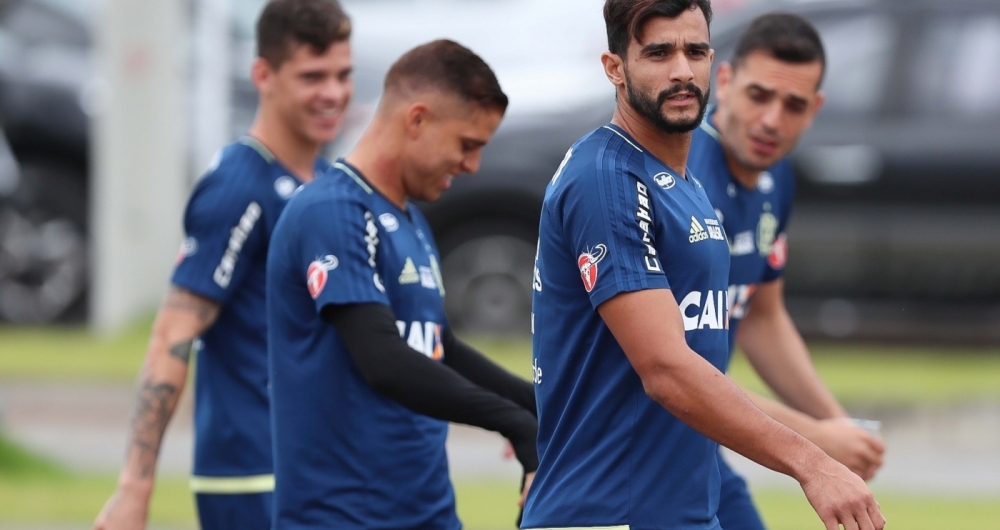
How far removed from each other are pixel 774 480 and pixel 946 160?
9.06 ft

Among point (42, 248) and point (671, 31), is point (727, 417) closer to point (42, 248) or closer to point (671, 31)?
point (671, 31)

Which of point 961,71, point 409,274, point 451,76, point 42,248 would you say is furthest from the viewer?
point 42,248

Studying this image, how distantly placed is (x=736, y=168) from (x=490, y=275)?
5.93m

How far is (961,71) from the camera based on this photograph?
1065 cm

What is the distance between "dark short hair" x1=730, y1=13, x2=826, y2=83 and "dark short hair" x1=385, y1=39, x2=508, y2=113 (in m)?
1.15

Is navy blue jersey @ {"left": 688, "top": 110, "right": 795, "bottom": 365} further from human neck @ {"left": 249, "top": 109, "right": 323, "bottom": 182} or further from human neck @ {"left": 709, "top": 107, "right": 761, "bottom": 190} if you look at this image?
human neck @ {"left": 249, "top": 109, "right": 323, "bottom": 182}

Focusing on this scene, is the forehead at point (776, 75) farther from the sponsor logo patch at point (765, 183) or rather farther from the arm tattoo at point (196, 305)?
the arm tattoo at point (196, 305)

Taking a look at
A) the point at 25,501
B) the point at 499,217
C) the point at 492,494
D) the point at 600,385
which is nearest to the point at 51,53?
the point at 499,217

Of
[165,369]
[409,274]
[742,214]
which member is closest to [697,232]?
[409,274]

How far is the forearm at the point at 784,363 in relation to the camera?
5402mm

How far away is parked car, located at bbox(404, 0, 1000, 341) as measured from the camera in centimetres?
1055

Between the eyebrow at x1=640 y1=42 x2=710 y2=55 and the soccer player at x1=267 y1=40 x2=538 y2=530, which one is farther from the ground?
the eyebrow at x1=640 y1=42 x2=710 y2=55

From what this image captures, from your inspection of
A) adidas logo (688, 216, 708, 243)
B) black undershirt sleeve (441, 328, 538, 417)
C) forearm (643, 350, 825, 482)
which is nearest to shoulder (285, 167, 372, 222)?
black undershirt sleeve (441, 328, 538, 417)

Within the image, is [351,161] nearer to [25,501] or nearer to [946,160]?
[25,501]
